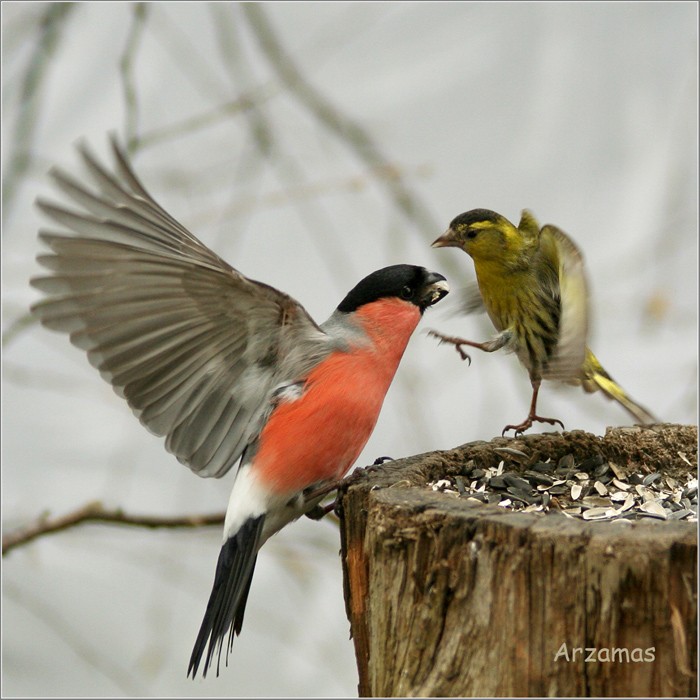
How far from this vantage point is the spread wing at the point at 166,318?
9.92 feet

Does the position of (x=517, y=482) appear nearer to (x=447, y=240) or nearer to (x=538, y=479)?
(x=538, y=479)

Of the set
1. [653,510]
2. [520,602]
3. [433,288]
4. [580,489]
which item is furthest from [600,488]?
[520,602]

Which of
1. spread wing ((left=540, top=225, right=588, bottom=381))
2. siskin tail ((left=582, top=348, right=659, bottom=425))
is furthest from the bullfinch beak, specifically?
siskin tail ((left=582, top=348, right=659, bottom=425))

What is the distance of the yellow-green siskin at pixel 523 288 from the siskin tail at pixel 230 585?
1.05 m

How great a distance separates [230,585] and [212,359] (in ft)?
2.34

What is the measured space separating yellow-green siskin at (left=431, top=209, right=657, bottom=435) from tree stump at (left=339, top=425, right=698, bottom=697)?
1.24 meters

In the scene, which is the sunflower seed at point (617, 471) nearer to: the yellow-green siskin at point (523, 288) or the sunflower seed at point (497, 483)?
the yellow-green siskin at point (523, 288)

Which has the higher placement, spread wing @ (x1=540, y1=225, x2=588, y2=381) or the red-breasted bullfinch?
spread wing @ (x1=540, y1=225, x2=588, y2=381)

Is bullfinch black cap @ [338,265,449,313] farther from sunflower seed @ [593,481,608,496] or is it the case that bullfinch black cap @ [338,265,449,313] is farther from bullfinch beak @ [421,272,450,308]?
sunflower seed @ [593,481,608,496]

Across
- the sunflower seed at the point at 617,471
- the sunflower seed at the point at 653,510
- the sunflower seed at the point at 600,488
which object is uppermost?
the sunflower seed at the point at 617,471

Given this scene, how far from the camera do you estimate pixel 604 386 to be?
13.2ft

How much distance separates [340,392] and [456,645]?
107 cm

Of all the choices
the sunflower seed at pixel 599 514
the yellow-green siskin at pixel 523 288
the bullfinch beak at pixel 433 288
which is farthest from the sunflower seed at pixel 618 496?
the bullfinch beak at pixel 433 288

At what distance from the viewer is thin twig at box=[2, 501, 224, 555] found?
149 inches
